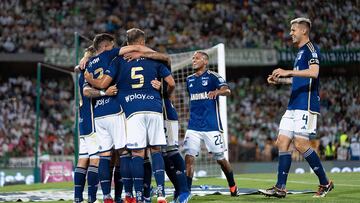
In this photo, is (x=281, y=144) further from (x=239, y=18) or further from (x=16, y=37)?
(x=239, y=18)

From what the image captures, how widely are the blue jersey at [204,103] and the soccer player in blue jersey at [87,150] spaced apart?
2.26 meters

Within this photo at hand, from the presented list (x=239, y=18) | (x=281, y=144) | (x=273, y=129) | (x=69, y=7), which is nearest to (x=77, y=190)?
(x=281, y=144)

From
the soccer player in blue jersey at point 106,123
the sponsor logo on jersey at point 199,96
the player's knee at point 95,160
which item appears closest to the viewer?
the soccer player in blue jersey at point 106,123

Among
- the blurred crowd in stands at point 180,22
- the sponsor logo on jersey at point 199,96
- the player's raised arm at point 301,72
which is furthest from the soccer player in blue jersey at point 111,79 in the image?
the blurred crowd in stands at point 180,22

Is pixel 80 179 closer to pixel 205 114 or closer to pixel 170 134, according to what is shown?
pixel 170 134

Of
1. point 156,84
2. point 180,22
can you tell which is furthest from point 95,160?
point 180,22

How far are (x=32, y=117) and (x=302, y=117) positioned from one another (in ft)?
71.6

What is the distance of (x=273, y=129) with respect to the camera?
109 ft

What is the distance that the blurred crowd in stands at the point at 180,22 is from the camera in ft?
111

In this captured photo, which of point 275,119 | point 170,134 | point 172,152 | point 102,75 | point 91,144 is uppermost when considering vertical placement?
point 275,119

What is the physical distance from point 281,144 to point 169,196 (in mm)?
2322

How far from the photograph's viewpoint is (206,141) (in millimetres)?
12188

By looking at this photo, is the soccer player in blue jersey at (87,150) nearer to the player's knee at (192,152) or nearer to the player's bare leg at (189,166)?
the player's bare leg at (189,166)

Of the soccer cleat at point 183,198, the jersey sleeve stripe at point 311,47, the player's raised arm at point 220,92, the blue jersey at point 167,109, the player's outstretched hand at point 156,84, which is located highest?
the jersey sleeve stripe at point 311,47
